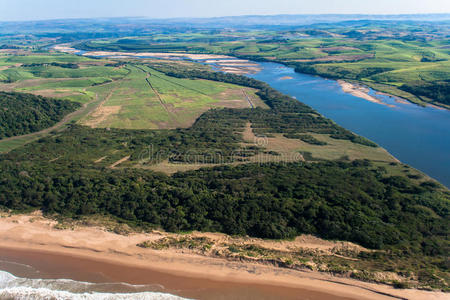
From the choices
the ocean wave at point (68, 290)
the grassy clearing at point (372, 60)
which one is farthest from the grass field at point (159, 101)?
the grassy clearing at point (372, 60)

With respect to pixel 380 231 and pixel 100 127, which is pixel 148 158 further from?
pixel 380 231

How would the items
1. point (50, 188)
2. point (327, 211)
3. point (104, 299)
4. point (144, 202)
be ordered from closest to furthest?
point (104, 299) → point (327, 211) → point (144, 202) → point (50, 188)

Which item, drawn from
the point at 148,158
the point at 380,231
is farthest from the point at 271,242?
the point at 148,158

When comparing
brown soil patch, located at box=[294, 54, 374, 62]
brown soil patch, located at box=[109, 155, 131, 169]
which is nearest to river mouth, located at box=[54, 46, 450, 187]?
brown soil patch, located at box=[294, 54, 374, 62]

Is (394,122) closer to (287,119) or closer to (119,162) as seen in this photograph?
(287,119)

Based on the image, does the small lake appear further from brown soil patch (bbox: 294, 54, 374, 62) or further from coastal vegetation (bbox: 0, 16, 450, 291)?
brown soil patch (bbox: 294, 54, 374, 62)

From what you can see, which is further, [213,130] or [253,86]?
[253,86]
